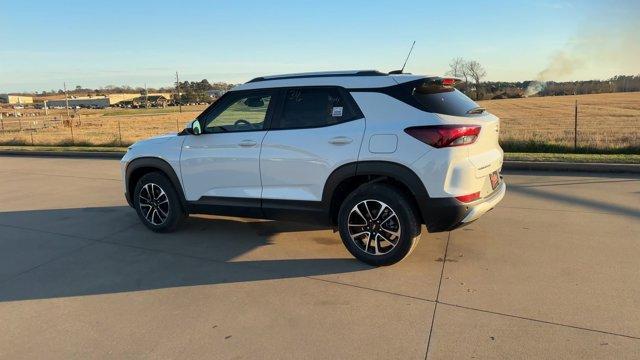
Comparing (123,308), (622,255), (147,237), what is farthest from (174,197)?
(622,255)

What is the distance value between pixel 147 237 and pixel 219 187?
1.19 m

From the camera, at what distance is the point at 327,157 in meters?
4.60

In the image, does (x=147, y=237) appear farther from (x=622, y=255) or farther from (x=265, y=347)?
(x=622, y=255)

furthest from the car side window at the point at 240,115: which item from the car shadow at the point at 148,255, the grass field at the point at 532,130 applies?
the grass field at the point at 532,130

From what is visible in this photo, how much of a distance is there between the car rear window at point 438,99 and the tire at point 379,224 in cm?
80

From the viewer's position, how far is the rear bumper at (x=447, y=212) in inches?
165

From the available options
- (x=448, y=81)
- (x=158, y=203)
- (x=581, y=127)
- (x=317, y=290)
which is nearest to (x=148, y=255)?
(x=158, y=203)

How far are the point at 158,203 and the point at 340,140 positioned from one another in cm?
258

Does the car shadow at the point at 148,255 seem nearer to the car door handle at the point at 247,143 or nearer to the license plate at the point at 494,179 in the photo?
the car door handle at the point at 247,143

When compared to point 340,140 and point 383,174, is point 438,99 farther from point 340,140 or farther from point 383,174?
point 340,140

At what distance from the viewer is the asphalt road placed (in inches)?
128

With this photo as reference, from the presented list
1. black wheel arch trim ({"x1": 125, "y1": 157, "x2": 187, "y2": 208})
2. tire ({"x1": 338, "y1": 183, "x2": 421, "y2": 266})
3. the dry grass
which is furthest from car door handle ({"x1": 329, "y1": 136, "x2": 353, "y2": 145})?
the dry grass

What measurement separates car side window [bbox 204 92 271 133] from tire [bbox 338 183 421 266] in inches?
51.3

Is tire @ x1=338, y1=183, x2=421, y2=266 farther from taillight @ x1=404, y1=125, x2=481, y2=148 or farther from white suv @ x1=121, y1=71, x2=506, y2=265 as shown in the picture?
taillight @ x1=404, y1=125, x2=481, y2=148
